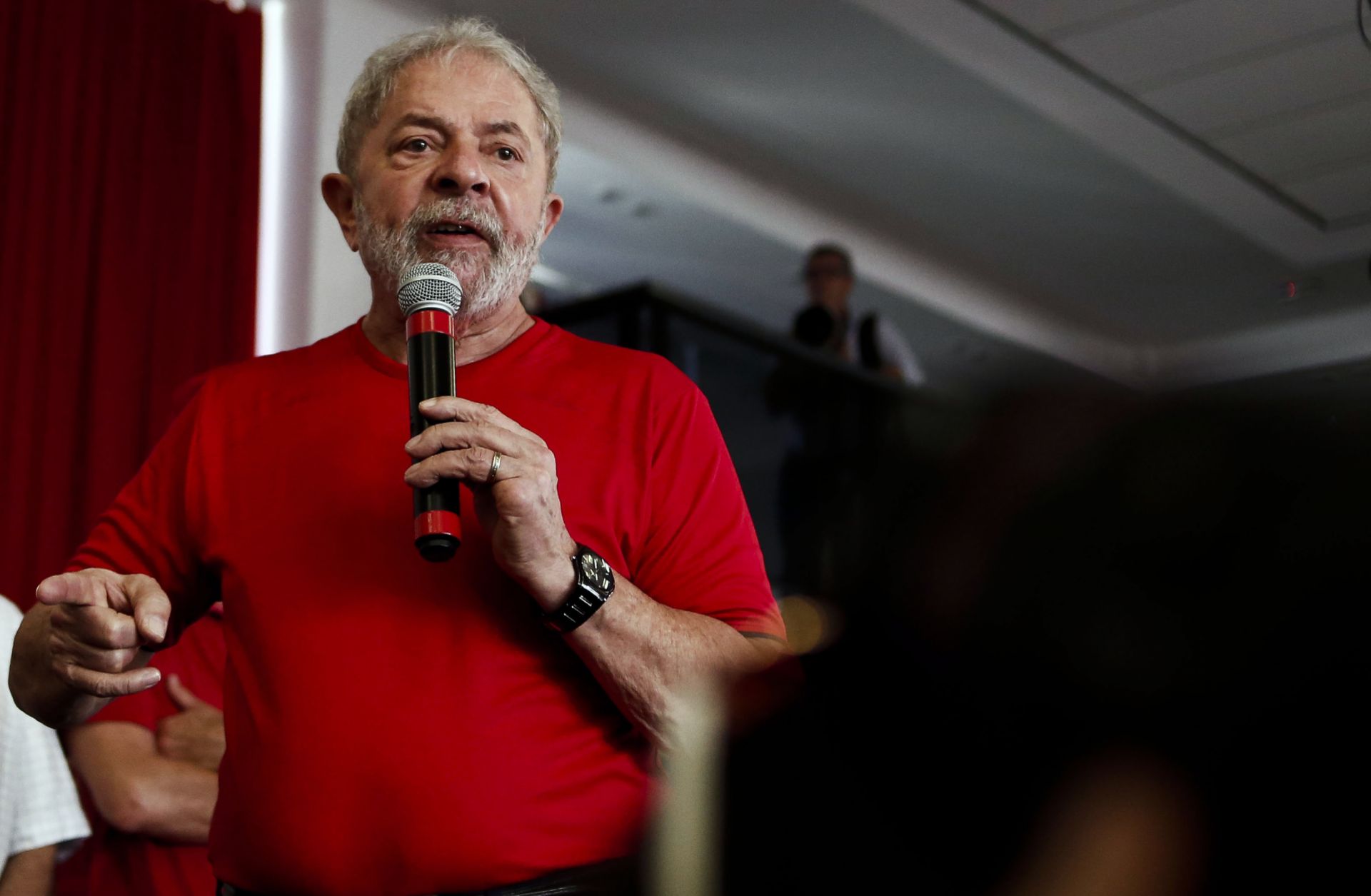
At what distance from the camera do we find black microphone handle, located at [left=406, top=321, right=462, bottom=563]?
1.13 m

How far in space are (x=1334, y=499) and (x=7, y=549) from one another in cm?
385

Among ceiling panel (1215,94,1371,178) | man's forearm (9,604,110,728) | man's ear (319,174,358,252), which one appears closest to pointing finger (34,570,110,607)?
man's forearm (9,604,110,728)

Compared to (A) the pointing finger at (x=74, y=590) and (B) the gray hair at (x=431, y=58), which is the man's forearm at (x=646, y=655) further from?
(B) the gray hair at (x=431, y=58)

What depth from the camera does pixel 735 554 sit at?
1.40 meters

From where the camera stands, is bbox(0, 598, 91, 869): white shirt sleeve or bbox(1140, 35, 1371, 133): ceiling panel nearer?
bbox(0, 598, 91, 869): white shirt sleeve

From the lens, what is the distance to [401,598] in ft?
4.41

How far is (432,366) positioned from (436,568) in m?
0.24

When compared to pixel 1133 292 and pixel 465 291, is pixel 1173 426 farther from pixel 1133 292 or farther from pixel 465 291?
pixel 1133 292

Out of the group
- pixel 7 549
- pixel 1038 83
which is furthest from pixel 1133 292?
pixel 7 549

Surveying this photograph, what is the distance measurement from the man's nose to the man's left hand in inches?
16.5

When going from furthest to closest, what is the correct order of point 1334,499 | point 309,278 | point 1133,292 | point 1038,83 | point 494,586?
point 1133,292
point 1038,83
point 309,278
point 494,586
point 1334,499

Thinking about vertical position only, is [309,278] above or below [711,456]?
above

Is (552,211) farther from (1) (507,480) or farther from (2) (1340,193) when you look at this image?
(2) (1340,193)

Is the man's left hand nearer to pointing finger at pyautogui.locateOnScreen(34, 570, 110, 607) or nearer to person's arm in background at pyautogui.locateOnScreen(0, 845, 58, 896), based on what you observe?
pointing finger at pyautogui.locateOnScreen(34, 570, 110, 607)
